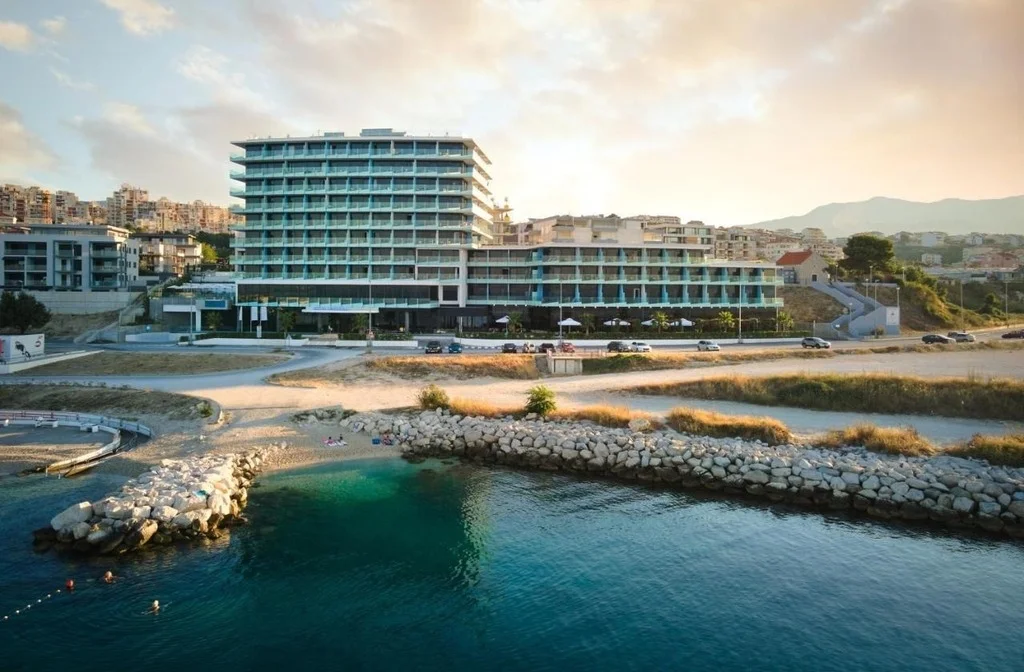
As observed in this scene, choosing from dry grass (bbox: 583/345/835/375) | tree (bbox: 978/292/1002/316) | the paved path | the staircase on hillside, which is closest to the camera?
the paved path

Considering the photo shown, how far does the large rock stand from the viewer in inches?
895

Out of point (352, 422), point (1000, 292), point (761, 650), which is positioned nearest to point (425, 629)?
point (761, 650)

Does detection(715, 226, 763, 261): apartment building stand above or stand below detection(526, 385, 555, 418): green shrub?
above

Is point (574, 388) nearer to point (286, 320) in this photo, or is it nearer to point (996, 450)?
point (996, 450)

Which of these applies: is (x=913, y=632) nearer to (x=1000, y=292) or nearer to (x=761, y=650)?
(x=761, y=650)

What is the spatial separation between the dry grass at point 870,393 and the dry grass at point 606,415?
9.28 meters

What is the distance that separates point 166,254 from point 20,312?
49973mm

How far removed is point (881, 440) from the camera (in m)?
33.1

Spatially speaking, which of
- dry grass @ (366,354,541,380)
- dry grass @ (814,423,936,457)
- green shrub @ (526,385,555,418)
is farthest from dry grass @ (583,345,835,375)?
dry grass @ (814,423,936,457)

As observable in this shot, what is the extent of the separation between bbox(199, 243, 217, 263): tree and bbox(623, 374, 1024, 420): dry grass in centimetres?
12408

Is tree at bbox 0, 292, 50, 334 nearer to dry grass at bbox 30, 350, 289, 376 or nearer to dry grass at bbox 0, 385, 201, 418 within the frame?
dry grass at bbox 30, 350, 289, 376

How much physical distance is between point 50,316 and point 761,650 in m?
98.7

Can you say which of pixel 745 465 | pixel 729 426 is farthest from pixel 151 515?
pixel 729 426

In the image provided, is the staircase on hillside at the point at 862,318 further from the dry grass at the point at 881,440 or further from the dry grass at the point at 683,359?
the dry grass at the point at 881,440
